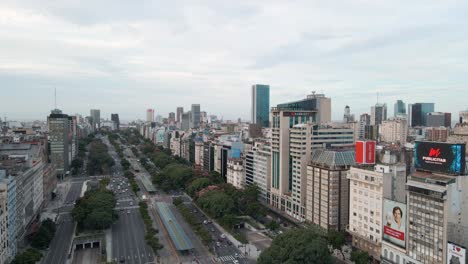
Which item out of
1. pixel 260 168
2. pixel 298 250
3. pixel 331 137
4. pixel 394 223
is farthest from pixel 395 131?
pixel 298 250

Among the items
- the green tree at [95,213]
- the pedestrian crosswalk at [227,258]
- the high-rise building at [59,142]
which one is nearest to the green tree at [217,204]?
the pedestrian crosswalk at [227,258]

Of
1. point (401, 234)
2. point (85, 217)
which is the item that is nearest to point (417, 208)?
point (401, 234)

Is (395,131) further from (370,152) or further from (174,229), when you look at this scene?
(174,229)

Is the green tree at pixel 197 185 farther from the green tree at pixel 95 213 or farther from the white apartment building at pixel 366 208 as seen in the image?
the white apartment building at pixel 366 208

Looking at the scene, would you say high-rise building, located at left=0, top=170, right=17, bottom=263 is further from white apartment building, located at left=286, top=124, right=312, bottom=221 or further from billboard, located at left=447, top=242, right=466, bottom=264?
billboard, located at left=447, top=242, right=466, bottom=264

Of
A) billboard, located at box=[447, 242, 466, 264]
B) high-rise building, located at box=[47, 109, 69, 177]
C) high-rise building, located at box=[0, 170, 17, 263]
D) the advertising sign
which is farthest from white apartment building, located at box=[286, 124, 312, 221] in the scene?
high-rise building, located at box=[47, 109, 69, 177]

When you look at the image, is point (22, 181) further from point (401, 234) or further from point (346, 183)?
point (401, 234)
